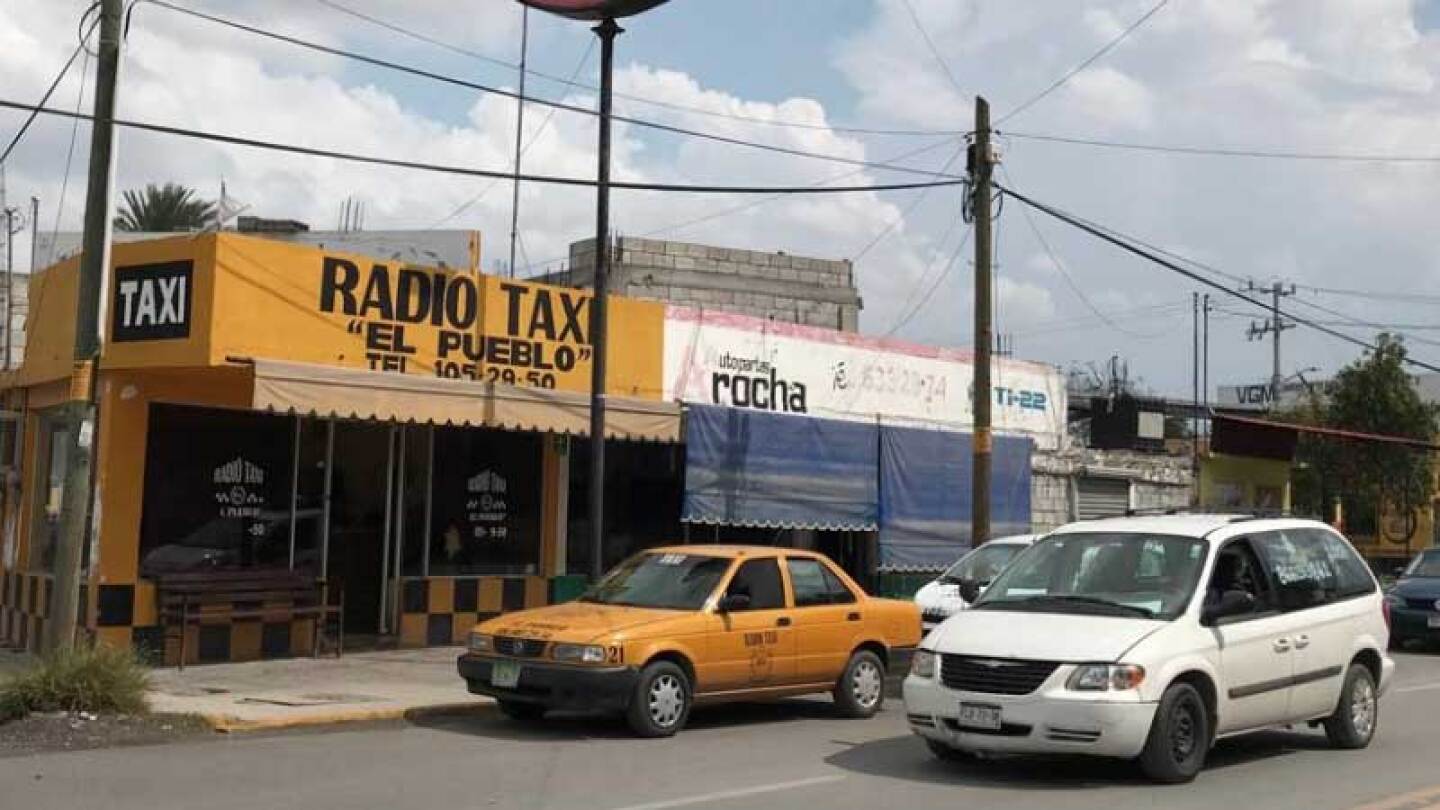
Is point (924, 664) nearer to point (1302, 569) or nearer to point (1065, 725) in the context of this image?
point (1065, 725)

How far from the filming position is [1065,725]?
28.3 feet

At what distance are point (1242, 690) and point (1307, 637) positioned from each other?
1.02m

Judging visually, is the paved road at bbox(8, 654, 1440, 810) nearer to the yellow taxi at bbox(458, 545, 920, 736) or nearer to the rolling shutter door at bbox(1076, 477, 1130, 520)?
the yellow taxi at bbox(458, 545, 920, 736)

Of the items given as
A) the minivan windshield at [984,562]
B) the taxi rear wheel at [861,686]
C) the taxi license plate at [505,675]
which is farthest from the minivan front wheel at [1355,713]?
the taxi license plate at [505,675]

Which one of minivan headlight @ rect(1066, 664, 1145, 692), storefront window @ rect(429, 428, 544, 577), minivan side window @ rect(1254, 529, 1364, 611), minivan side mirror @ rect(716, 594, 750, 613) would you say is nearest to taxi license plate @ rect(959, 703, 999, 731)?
minivan headlight @ rect(1066, 664, 1145, 692)

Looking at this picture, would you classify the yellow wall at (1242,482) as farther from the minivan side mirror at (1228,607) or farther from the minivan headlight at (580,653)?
the minivan headlight at (580,653)

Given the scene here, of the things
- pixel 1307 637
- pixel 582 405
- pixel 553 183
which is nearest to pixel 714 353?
pixel 582 405

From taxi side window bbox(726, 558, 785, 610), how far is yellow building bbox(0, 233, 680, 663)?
413 centimetres

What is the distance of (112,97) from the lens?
11.8 metres

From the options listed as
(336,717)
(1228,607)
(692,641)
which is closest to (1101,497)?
(692,641)

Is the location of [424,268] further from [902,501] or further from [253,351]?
[902,501]

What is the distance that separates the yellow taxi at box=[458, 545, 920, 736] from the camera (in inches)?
432

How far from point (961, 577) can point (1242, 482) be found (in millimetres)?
12733

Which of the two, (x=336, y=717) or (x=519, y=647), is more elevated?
(x=519, y=647)
